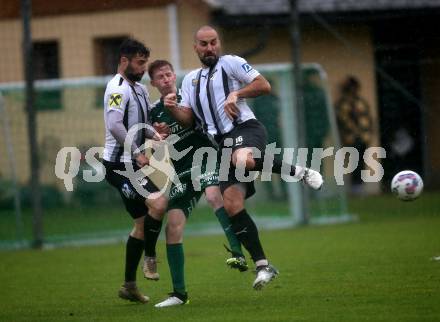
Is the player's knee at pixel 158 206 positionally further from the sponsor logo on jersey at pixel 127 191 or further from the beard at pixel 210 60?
the beard at pixel 210 60

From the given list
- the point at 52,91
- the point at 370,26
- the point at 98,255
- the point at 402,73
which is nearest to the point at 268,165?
the point at 98,255

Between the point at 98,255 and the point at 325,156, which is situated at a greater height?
the point at 325,156

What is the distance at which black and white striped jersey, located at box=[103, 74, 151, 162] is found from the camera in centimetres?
936

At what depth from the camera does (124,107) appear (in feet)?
30.8

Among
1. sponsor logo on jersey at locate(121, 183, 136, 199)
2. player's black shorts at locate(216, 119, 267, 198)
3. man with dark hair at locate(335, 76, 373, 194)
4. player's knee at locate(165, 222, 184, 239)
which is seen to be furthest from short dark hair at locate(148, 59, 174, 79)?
man with dark hair at locate(335, 76, 373, 194)

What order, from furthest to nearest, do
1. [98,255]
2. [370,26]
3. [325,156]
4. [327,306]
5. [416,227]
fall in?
[370,26], [325,156], [416,227], [98,255], [327,306]

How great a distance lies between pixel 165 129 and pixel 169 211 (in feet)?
2.55

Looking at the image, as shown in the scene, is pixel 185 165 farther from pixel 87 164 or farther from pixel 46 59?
pixel 46 59

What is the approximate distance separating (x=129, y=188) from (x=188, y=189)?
0.51 m

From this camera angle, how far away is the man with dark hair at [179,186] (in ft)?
30.2

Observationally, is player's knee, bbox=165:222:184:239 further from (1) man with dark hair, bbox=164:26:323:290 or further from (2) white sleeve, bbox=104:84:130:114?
(2) white sleeve, bbox=104:84:130:114

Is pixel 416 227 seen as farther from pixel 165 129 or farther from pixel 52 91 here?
pixel 165 129

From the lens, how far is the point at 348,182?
23.4 m

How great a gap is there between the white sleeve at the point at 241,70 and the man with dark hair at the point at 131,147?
759mm
